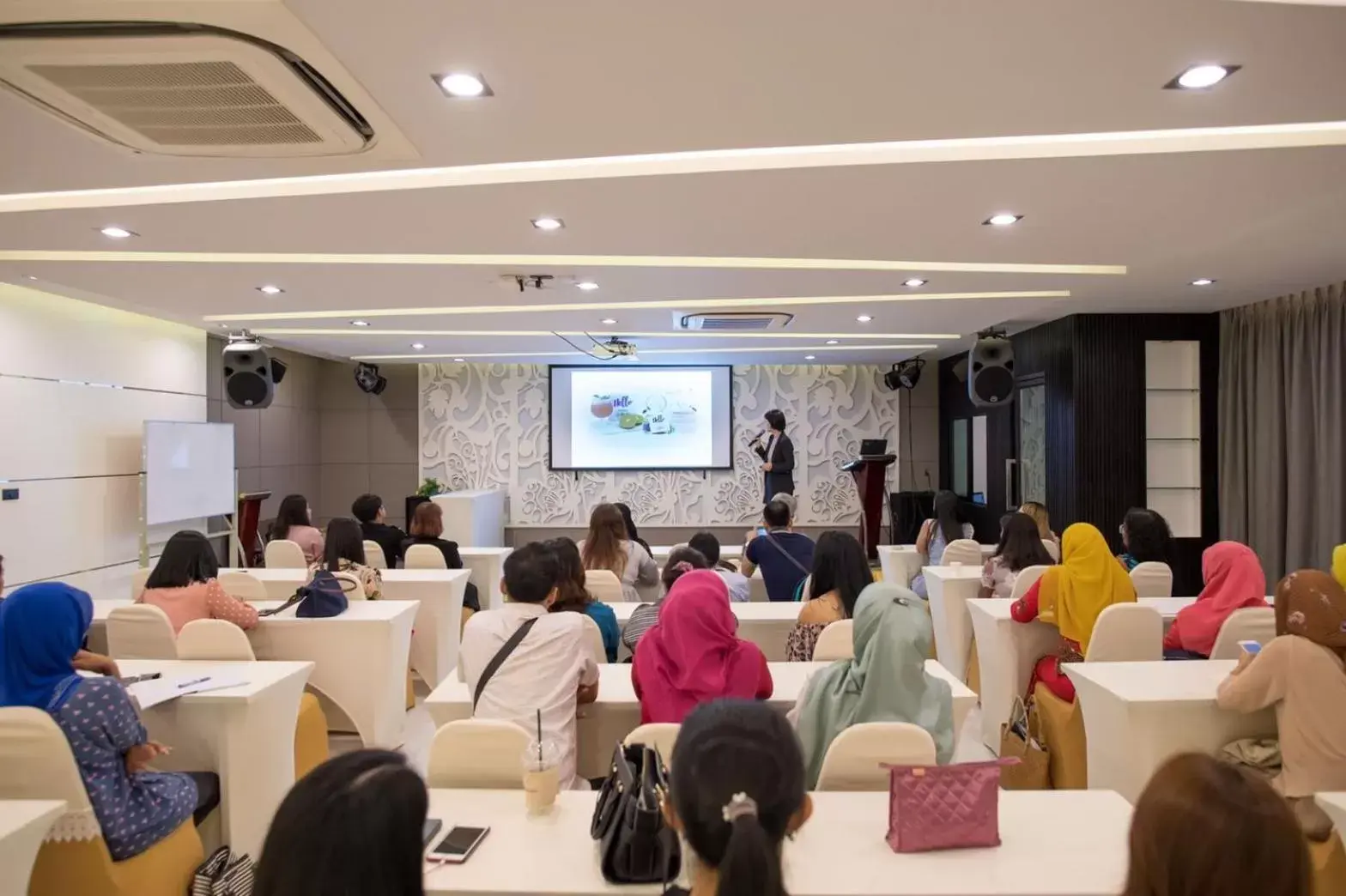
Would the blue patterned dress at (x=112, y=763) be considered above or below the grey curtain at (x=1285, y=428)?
below

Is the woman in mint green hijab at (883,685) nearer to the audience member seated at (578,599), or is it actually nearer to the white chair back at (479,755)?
the white chair back at (479,755)

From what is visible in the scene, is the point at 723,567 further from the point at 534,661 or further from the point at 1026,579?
the point at 534,661

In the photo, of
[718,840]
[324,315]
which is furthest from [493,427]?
[718,840]

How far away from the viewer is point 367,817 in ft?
3.66

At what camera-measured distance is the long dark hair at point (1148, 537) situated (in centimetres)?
504

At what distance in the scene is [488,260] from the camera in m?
4.72

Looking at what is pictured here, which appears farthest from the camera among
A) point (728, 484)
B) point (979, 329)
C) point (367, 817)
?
point (728, 484)

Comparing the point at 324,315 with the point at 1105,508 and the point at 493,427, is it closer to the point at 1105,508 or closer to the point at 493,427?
the point at 493,427

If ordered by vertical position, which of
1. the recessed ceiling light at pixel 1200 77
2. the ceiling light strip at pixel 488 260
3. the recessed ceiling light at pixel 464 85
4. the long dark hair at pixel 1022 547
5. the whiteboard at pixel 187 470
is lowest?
the long dark hair at pixel 1022 547

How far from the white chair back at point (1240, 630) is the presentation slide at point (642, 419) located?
25.5 ft

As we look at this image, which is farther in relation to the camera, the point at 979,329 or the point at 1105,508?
the point at 979,329

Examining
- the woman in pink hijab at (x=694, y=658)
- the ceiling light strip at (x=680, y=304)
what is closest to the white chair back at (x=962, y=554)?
the ceiling light strip at (x=680, y=304)

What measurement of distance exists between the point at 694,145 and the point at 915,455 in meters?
9.30

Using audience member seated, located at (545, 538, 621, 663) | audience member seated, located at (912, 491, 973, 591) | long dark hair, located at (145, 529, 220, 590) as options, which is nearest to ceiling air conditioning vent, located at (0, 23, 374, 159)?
audience member seated, located at (545, 538, 621, 663)
